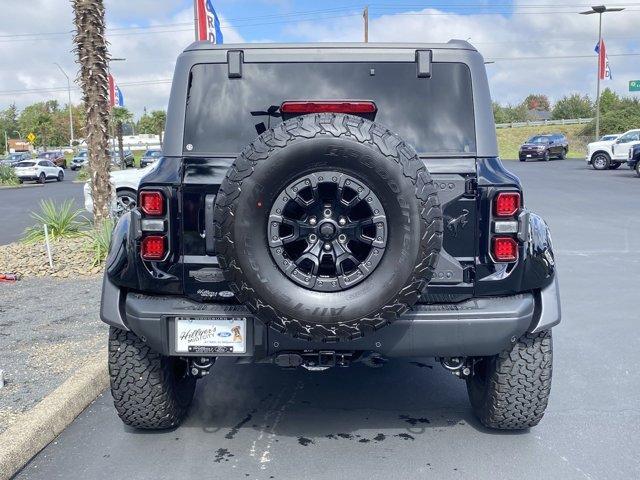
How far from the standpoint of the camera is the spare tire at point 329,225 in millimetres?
3059

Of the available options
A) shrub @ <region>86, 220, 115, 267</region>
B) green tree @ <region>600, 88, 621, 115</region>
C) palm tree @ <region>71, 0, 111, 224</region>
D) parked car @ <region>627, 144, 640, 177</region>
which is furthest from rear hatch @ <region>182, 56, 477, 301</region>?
green tree @ <region>600, 88, 621, 115</region>

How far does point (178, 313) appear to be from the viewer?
3.44 meters

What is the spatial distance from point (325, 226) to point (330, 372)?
2243 millimetres

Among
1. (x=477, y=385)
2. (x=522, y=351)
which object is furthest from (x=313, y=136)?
(x=477, y=385)

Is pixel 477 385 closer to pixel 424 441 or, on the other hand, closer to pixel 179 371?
pixel 424 441

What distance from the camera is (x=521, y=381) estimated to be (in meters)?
3.74

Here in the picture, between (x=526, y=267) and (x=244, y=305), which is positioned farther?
(x=526, y=267)

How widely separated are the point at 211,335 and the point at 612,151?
32.3 m

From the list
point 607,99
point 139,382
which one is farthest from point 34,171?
point 607,99

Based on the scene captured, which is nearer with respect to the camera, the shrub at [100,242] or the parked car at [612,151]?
the shrub at [100,242]

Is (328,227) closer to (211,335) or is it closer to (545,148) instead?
(211,335)

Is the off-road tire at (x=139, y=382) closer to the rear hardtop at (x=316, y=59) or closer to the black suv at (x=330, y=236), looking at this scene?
the black suv at (x=330, y=236)

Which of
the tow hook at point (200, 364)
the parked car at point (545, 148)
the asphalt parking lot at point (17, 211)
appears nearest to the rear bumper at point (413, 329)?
the tow hook at point (200, 364)

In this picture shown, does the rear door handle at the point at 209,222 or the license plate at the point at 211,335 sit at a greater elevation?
the rear door handle at the point at 209,222
